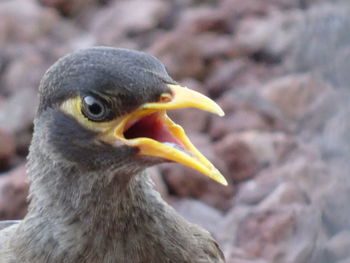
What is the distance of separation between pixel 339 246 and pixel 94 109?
28.8 inches

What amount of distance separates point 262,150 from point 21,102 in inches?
42.2

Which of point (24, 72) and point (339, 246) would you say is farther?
point (24, 72)

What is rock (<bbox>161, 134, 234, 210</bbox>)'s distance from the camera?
12.2 feet

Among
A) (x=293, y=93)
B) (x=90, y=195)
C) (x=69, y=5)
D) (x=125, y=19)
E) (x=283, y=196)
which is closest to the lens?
(x=90, y=195)

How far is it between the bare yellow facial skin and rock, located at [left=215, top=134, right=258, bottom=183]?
→ 1.54 m

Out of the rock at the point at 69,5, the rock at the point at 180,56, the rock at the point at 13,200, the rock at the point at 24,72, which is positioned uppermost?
the rock at the point at 69,5

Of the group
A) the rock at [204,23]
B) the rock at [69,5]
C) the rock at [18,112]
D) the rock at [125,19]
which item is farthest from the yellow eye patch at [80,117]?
the rock at [69,5]

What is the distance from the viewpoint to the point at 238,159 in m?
3.84

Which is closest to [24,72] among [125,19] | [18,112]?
[18,112]

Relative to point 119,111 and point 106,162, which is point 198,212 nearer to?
point 106,162

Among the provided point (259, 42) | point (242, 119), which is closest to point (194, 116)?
point (242, 119)

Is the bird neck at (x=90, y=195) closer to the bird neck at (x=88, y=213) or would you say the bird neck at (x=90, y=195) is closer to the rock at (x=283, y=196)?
the bird neck at (x=88, y=213)

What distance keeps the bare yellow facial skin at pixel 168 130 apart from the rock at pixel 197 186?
1408mm

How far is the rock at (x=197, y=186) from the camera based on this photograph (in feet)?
12.2
